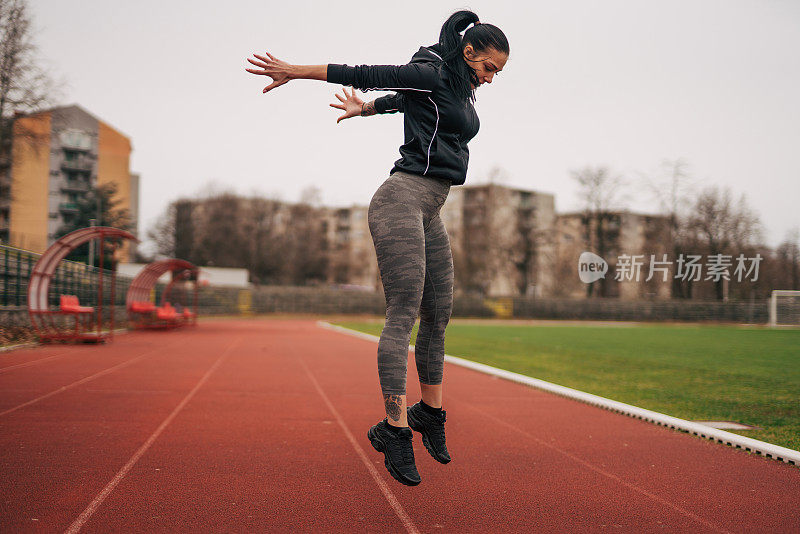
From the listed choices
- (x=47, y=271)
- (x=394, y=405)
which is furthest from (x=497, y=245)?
(x=394, y=405)

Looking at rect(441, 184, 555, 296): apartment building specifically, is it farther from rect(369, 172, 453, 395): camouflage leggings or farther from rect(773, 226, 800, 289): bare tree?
rect(369, 172, 453, 395): camouflage leggings

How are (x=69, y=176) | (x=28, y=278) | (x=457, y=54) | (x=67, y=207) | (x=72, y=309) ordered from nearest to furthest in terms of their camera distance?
(x=457, y=54), (x=72, y=309), (x=28, y=278), (x=67, y=207), (x=69, y=176)

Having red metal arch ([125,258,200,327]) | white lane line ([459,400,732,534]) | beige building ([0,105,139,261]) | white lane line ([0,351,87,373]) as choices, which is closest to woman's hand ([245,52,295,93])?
white lane line ([459,400,732,534])

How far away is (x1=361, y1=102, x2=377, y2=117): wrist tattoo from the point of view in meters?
2.98

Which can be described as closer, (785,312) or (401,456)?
(401,456)

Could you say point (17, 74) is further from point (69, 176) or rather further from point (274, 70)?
point (69, 176)

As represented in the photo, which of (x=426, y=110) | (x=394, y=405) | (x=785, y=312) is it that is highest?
(x=426, y=110)

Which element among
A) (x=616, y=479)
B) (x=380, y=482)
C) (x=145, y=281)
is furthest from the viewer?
(x=145, y=281)

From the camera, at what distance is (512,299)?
48219 mm

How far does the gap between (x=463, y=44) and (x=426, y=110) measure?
358mm

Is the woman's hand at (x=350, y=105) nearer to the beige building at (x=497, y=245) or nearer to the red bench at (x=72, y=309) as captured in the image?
the red bench at (x=72, y=309)

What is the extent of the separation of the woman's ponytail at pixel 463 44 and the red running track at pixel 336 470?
6.33 ft

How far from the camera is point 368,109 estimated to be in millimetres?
2996

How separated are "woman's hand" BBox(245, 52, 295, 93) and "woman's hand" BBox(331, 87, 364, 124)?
51 centimetres
